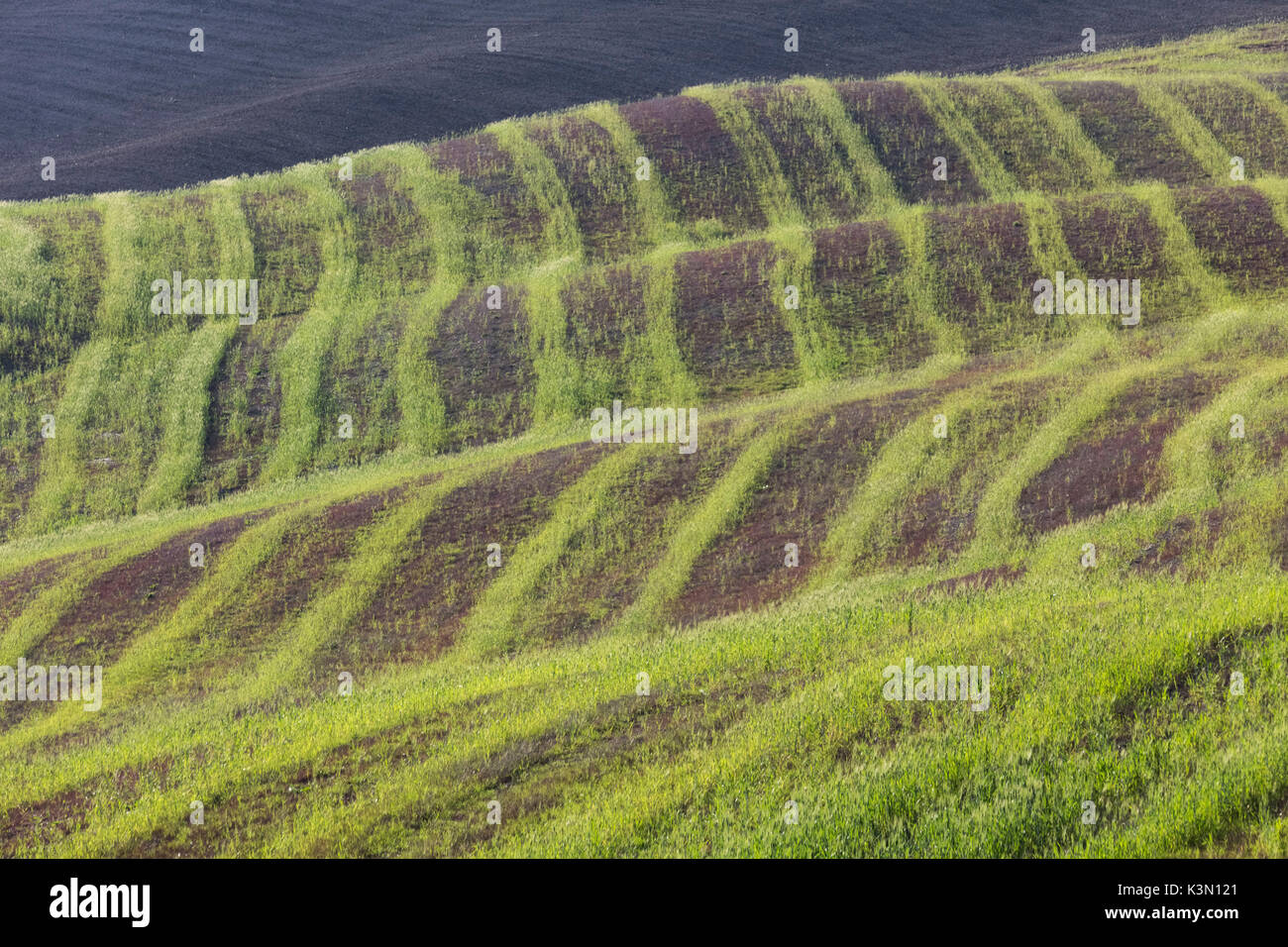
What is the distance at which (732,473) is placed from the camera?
2644 centimetres

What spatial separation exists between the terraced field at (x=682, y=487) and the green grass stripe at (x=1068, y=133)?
0.83 ft

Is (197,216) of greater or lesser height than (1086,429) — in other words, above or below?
above

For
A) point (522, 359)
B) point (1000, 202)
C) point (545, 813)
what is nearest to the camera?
point (545, 813)

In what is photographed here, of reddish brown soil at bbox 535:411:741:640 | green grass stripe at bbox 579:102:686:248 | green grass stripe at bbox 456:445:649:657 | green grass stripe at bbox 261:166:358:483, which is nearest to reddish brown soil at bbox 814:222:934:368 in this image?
green grass stripe at bbox 579:102:686:248

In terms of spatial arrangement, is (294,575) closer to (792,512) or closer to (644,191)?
(792,512)

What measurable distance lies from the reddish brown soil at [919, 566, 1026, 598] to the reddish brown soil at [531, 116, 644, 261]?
89.3 ft

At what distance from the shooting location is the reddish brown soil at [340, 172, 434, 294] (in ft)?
141

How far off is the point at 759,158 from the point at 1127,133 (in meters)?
16.0

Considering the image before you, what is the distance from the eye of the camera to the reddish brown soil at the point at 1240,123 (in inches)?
1774

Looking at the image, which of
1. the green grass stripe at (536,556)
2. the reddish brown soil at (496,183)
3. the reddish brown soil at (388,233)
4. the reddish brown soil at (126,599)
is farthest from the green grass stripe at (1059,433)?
the reddish brown soil at (388,233)

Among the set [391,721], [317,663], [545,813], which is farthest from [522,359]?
[545,813]

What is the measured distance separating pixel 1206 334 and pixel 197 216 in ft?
126

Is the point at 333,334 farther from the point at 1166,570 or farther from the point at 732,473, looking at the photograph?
the point at 1166,570

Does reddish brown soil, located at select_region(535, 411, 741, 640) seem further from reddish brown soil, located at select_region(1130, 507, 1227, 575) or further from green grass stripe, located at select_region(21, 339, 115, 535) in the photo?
green grass stripe, located at select_region(21, 339, 115, 535)
